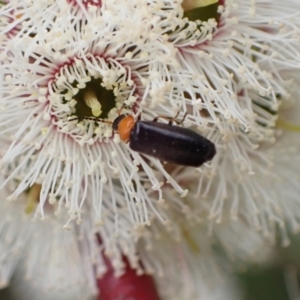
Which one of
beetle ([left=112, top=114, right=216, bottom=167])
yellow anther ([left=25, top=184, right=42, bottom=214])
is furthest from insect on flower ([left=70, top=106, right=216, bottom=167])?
yellow anther ([left=25, top=184, right=42, bottom=214])

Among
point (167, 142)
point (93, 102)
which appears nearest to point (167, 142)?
point (167, 142)

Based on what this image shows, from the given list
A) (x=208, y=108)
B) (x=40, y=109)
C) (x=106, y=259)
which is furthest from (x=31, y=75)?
(x=106, y=259)

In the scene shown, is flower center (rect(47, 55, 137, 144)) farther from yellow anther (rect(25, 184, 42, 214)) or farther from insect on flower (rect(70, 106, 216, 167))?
yellow anther (rect(25, 184, 42, 214))

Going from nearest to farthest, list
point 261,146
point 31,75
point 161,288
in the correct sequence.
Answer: point 31,75
point 261,146
point 161,288

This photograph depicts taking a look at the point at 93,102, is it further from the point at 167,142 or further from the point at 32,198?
the point at 32,198

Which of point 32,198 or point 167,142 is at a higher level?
point 167,142

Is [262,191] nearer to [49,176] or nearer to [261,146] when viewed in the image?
[261,146]
